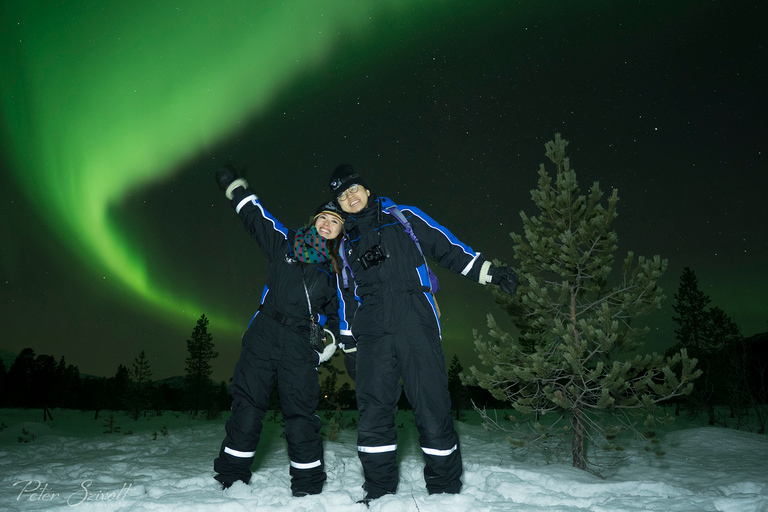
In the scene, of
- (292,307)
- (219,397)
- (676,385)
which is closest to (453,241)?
(292,307)

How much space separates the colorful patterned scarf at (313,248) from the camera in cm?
409

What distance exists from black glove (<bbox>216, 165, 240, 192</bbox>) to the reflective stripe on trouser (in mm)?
2287

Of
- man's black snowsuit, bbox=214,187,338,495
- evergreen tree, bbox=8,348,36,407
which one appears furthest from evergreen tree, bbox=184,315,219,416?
man's black snowsuit, bbox=214,187,338,495

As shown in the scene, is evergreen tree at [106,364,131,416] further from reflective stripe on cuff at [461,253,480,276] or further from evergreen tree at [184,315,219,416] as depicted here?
reflective stripe on cuff at [461,253,480,276]

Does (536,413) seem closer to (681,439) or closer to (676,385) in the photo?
(676,385)

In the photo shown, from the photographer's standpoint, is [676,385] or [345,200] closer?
[345,200]

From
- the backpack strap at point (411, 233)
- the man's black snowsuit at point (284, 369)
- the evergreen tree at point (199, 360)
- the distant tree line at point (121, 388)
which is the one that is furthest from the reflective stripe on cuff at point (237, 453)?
the evergreen tree at point (199, 360)

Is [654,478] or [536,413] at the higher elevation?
[536,413]

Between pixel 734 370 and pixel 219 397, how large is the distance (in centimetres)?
5074

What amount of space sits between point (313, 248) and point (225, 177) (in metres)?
1.26

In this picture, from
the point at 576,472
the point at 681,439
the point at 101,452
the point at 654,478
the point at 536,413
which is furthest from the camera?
the point at 681,439

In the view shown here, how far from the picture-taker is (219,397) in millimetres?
52938

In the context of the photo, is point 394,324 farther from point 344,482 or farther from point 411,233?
point 344,482

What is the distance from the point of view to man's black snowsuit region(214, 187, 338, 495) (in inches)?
151
